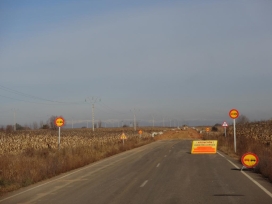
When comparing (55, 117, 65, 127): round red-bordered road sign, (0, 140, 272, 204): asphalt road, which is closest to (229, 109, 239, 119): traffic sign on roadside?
(0, 140, 272, 204): asphalt road

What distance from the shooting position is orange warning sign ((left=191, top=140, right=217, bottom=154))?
3738 cm

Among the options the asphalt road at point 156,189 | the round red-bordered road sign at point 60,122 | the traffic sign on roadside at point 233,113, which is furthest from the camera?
the traffic sign on roadside at point 233,113

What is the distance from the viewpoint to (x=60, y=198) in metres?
13.9

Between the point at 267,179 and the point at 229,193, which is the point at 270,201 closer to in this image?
the point at 229,193

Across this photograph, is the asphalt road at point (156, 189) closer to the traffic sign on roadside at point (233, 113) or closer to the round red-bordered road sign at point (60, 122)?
the round red-bordered road sign at point (60, 122)

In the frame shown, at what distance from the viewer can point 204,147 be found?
38.0 meters

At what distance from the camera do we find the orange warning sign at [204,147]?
37.4 m

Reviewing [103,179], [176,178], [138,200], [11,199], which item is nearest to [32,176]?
[103,179]

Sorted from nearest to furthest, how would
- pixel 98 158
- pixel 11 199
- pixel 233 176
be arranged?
pixel 11 199, pixel 233 176, pixel 98 158

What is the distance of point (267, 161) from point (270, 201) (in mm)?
8374

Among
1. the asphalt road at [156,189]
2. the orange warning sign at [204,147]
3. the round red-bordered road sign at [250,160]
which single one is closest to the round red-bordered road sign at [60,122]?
the asphalt road at [156,189]

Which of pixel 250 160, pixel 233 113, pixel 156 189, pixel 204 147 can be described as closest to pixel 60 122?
pixel 233 113

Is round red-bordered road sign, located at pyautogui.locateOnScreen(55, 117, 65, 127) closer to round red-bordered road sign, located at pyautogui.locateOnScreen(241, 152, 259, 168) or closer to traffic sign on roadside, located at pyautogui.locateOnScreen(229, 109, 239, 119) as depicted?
traffic sign on roadside, located at pyautogui.locateOnScreen(229, 109, 239, 119)

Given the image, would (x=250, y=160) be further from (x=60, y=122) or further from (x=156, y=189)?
(x=60, y=122)
